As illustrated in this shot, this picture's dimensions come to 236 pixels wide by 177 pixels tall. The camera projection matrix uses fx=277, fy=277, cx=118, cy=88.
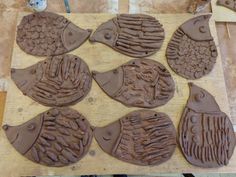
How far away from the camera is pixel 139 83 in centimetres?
103

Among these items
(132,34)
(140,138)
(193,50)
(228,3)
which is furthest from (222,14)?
(140,138)

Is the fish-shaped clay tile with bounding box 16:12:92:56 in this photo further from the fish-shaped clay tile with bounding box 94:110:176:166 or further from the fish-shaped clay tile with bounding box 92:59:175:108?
the fish-shaped clay tile with bounding box 94:110:176:166

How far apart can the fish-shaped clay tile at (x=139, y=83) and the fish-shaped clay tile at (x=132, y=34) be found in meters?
0.06

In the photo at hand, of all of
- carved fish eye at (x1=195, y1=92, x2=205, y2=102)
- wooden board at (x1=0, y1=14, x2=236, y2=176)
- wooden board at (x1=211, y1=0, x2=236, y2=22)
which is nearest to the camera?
wooden board at (x1=0, y1=14, x2=236, y2=176)

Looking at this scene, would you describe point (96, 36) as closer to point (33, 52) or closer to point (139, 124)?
point (33, 52)

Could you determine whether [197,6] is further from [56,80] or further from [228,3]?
[56,80]

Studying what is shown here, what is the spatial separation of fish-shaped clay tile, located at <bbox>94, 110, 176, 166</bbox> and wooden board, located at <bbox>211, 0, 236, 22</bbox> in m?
0.51

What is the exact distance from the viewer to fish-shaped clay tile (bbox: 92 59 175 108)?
3.30 ft

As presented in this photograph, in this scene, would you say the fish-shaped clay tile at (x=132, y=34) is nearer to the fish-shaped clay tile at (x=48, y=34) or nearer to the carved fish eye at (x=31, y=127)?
the fish-shaped clay tile at (x=48, y=34)

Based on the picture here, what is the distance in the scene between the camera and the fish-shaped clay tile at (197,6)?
1172 millimetres

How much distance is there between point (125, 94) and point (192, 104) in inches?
9.7

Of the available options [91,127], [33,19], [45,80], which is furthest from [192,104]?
[33,19]

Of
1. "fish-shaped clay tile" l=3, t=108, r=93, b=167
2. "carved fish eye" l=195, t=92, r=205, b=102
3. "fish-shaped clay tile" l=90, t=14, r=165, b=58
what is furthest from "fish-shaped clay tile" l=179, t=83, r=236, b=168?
"fish-shaped clay tile" l=3, t=108, r=93, b=167

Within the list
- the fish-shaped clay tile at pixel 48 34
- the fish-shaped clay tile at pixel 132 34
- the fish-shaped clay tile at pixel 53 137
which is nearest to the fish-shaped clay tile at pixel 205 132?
the fish-shaped clay tile at pixel 132 34
